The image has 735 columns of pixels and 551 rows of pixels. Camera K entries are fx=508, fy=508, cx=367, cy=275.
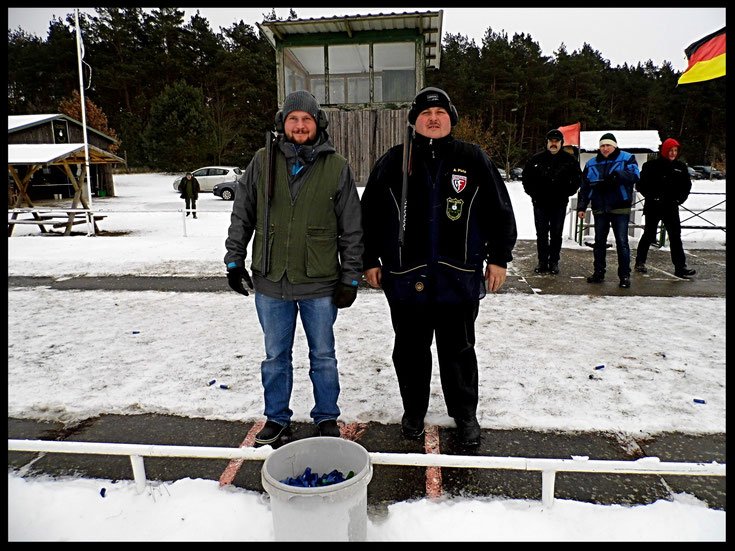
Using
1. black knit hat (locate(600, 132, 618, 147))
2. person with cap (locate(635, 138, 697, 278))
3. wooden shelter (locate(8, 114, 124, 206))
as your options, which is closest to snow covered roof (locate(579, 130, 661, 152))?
person with cap (locate(635, 138, 697, 278))

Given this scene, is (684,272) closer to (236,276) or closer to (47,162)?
(236,276)

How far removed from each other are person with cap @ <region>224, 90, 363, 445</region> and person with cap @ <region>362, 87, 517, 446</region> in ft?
0.65

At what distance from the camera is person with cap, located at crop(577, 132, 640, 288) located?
21.7 ft

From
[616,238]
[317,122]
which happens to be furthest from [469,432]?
[616,238]

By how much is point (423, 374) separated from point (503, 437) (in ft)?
2.16

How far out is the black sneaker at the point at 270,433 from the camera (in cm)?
305

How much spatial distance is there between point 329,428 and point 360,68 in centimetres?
1522

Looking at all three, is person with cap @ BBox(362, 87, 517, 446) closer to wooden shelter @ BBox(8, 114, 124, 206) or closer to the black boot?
the black boot

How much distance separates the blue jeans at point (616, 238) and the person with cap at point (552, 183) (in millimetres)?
693

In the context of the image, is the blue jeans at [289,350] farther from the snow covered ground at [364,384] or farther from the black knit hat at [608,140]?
the black knit hat at [608,140]

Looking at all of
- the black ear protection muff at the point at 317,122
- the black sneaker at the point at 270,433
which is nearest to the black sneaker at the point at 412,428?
the black sneaker at the point at 270,433

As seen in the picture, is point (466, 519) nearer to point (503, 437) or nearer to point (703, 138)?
point (503, 437)

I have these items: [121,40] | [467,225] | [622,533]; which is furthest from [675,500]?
[121,40]

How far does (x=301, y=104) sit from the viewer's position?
2889 millimetres
